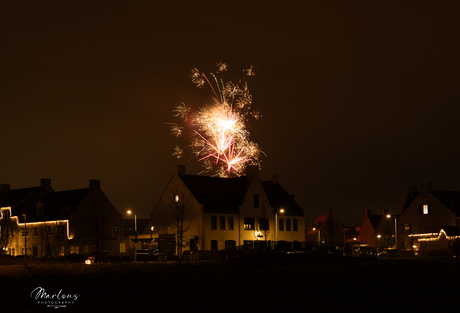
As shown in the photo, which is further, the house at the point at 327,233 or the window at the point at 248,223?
the house at the point at 327,233

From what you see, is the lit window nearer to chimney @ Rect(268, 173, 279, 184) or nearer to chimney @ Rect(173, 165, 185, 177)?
chimney @ Rect(268, 173, 279, 184)

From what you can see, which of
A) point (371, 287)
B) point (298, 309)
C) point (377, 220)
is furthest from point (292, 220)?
point (298, 309)

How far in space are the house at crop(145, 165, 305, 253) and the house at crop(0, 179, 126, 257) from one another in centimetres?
610

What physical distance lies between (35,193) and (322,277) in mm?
66337

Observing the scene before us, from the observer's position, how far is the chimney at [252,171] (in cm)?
7969

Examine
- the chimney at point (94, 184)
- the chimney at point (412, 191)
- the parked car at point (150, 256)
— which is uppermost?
the chimney at point (94, 184)

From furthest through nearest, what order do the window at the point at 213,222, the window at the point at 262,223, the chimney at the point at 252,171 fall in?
the chimney at the point at 252,171 → the window at the point at 262,223 → the window at the point at 213,222

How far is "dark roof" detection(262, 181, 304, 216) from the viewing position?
82.6 m

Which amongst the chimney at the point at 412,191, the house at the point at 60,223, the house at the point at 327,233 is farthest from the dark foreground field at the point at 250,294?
the house at the point at 327,233

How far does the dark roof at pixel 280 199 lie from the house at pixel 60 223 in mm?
20874

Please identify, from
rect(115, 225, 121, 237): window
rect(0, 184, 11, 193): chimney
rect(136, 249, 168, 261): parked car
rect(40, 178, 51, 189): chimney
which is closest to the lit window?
rect(115, 225, 121, 237): window

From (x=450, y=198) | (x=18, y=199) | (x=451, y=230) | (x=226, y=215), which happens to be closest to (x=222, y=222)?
(x=226, y=215)

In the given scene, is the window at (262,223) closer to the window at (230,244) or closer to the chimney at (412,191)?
the window at (230,244)

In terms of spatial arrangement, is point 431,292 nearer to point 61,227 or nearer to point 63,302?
point 63,302
